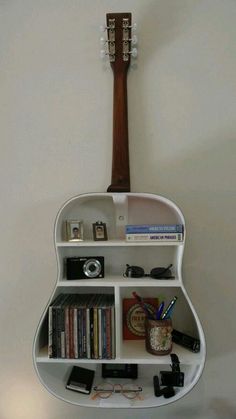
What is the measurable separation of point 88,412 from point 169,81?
1351 mm

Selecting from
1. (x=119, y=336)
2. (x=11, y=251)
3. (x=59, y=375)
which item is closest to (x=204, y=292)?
(x=119, y=336)

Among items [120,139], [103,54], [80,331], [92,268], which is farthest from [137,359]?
[103,54]

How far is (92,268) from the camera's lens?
96 centimetres

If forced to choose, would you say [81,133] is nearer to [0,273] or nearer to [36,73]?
[36,73]

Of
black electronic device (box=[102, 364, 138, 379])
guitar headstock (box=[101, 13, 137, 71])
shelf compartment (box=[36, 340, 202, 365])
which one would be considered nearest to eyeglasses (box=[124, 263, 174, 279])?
shelf compartment (box=[36, 340, 202, 365])

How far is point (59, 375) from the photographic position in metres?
1.02

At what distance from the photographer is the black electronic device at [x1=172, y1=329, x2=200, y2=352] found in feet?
3.03

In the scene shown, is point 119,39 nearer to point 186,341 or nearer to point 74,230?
point 74,230

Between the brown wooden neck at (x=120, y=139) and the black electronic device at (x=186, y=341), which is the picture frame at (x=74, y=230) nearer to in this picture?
the brown wooden neck at (x=120, y=139)

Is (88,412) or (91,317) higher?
(91,317)

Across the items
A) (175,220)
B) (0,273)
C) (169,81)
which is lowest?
(0,273)

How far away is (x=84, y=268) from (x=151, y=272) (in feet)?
0.78

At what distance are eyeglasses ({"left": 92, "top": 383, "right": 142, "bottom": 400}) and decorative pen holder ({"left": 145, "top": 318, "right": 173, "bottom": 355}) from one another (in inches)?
7.6

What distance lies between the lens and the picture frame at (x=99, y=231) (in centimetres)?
98
